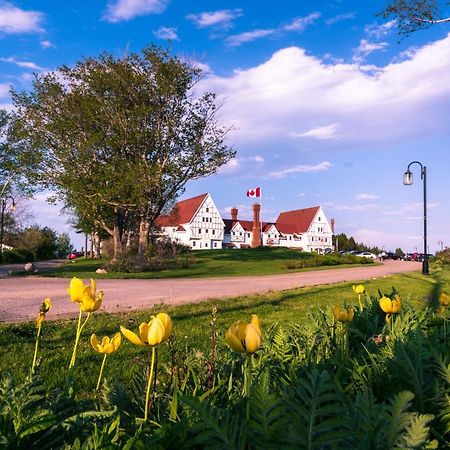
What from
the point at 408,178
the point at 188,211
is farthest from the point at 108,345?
the point at 188,211

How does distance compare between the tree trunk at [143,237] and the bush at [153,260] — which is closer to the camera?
the bush at [153,260]

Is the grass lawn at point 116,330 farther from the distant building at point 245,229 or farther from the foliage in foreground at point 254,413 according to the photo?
the distant building at point 245,229

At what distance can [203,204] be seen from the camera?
79.4 metres

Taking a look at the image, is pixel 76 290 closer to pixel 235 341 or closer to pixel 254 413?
pixel 235 341

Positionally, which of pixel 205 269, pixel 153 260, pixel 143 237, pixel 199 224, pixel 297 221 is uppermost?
pixel 297 221

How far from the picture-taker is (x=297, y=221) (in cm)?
9512

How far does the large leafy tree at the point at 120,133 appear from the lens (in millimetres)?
29422

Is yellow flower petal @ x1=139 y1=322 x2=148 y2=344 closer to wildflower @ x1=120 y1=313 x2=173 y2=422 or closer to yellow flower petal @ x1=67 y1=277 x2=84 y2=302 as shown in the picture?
wildflower @ x1=120 y1=313 x2=173 y2=422

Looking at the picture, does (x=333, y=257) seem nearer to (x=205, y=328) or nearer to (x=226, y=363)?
(x=205, y=328)

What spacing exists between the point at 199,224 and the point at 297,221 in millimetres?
25121

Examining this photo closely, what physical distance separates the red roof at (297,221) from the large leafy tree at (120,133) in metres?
63.1

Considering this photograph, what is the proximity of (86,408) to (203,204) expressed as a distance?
256ft

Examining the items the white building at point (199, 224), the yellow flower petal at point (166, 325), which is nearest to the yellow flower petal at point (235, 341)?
the yellow flower petal at point (166, 325)

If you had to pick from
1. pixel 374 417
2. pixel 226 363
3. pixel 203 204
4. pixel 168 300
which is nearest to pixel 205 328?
pixel 168 300
